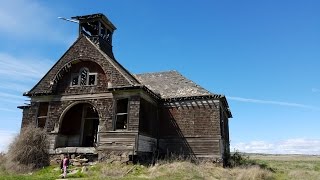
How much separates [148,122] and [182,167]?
550 centimetres

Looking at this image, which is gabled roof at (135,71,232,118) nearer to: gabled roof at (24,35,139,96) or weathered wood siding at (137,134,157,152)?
gabled roof at (24,35,139,96)

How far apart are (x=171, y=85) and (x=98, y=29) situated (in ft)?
24.5

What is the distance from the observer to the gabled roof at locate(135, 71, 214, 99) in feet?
81.2

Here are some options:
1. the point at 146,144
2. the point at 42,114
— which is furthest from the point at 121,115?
the point at 42,114

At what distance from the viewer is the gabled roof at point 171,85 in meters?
24.8

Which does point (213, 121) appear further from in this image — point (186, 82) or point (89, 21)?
point (89, 21)

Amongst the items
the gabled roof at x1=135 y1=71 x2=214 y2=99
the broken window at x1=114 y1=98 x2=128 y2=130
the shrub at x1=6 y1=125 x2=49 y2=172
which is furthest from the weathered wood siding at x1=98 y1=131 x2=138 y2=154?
the gabled roof at x1=135 y1=71 x2=214 y2=99

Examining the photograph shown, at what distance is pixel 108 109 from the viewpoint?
853 inches

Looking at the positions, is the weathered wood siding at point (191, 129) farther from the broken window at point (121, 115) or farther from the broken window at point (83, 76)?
the broken window at point (83, 76)

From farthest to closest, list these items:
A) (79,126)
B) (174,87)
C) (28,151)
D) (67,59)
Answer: (174,87), (79,126), (67,59), (28,151)

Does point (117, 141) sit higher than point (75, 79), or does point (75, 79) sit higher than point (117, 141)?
point (75, 79)

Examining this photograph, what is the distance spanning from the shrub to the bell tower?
26.9 feet

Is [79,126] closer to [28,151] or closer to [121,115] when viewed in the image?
[121,115]

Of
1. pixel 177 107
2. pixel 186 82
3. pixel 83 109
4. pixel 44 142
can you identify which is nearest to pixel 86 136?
pixel 83 109
